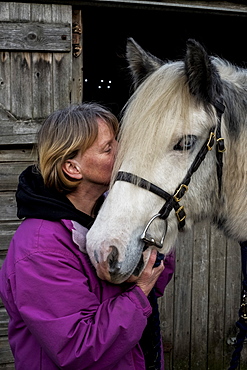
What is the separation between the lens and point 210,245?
3.77 meters

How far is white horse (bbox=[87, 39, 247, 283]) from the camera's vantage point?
4.91 ft

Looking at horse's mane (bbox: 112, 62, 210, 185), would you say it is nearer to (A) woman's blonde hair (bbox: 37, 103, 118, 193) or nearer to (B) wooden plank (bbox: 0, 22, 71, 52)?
(A) woman's blonde hair (bbox: 37, 103, 118, 193)

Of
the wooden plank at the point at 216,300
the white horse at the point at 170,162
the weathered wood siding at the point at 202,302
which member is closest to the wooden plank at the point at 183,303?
the weathered wood siding at the point at 202,302

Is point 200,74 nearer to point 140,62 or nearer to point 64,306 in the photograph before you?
point 140,62

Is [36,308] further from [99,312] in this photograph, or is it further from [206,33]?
[206,33]

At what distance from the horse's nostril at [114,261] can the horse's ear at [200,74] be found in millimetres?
645

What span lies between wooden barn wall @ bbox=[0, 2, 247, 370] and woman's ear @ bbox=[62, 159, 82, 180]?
154 cm

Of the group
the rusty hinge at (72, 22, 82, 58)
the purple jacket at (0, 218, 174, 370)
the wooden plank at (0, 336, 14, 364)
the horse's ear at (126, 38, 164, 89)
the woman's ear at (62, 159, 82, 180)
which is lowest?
the wooden plank at (0, 336, 14, 364)

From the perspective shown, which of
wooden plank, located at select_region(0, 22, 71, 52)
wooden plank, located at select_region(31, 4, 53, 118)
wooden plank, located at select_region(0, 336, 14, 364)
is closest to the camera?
Result: wooden plank, located at select_region(0, 22, 71, 52)

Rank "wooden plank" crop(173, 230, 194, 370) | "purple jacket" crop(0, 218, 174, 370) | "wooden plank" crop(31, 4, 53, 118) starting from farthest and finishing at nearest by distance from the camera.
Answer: "wooden plank" crop(173, 230, 194, 370), "wooden plank" crop(31, 4, 53, 118), "purple jacket" crop(0, 218, 174, 370)

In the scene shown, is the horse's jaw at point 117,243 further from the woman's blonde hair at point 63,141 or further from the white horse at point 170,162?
the woman's blonde hair at point 63,141

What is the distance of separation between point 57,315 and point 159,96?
34.0 inches

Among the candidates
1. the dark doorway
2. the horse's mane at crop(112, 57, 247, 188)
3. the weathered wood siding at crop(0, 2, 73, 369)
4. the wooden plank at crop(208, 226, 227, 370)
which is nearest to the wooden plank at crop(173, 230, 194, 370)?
the wooden plank at crop(208, 226, 227, 370)

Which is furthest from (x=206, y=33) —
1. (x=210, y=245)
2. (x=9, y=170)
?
(x=9, y=170)
